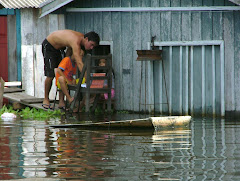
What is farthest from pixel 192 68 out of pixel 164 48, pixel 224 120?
pixel 224 120

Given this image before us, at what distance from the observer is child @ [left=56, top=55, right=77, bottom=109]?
43.4 feet

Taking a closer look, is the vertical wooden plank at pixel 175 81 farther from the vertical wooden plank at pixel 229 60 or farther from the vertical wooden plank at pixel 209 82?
the vertical wooden plank at pixel 229 60

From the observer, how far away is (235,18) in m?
13.5

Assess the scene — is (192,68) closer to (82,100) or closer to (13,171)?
(82,100)

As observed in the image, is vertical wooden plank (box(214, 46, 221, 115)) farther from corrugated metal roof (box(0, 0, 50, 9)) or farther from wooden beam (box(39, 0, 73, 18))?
corrugated metal roof (box(0, 0, 50, 9))

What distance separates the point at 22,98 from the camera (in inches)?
543

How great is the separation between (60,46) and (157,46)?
7.10 ft

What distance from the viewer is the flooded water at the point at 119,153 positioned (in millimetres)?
6176

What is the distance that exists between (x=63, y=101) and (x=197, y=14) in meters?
3.49

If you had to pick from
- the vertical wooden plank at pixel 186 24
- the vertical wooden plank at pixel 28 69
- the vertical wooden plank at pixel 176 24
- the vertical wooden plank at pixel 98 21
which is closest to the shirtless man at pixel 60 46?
the vertical wooden plank at pixel 98 21

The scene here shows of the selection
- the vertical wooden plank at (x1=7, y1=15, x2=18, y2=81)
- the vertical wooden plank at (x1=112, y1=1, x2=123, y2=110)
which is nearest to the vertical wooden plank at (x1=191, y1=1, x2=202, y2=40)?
the vertical wooden plank at (x1=112, y1=1, x2=123, y2=110)

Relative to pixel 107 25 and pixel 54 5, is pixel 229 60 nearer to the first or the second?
pixel 107 25

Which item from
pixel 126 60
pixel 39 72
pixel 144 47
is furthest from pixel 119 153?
pixel 39 72

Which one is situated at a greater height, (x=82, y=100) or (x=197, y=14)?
(x=197, y=14)
